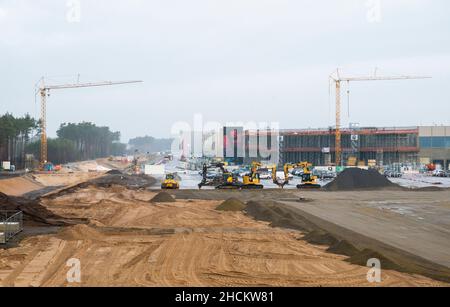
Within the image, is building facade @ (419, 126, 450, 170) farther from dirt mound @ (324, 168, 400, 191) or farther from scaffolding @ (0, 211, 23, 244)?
scaffolding @ (0, 211, 23, 244)

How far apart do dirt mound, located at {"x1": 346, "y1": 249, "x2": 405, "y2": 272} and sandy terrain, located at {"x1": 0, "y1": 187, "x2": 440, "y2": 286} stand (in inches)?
19.6

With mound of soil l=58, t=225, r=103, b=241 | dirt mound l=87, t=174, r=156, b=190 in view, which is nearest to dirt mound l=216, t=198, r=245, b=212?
mound of soil l=58, t=225, r=103, b=241

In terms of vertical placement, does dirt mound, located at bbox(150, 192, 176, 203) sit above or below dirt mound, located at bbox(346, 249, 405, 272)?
below

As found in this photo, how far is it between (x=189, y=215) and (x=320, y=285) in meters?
23.9

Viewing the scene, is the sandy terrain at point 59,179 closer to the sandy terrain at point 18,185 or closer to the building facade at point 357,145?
the sandy terrain at point 18,185

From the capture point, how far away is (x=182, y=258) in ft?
74.3

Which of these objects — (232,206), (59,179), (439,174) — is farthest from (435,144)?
(232,206)

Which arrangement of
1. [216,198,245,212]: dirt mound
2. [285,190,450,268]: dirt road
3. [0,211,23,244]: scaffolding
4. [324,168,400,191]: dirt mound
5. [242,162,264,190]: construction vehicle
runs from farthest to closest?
[324,168,400,191]: dirt mound → [242,162,264,190]: construction vehicle → [216,198,245,212]: dirt mound → [285,190,450,268]: dirt road → [0,211,23,244]: scaffolding

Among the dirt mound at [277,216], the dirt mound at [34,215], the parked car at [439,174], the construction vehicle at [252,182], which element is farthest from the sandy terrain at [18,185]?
the parked car at [439,174]

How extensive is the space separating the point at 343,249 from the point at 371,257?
9.25 feet

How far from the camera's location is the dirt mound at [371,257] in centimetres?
2014

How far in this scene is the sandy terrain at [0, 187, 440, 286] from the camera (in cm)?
1848
